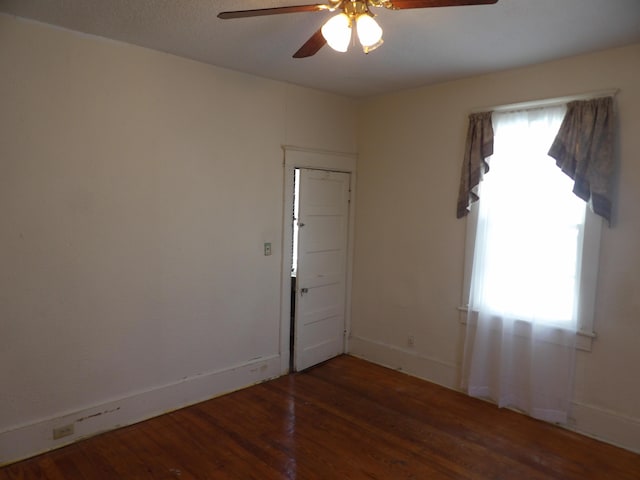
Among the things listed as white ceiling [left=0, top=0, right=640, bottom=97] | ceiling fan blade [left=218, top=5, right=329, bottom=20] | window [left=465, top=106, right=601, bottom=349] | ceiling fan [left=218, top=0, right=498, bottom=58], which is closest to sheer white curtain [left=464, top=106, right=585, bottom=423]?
window [left=465, top=106, right=601, bottom=349]

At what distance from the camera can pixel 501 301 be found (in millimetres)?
3484

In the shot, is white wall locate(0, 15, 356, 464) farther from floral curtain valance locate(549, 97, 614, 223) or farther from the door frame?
floral curtain valance locate(549, 97, 614, 223)

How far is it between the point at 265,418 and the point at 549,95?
3.23 m

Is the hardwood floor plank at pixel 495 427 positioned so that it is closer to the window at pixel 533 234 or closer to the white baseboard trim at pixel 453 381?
the white baseboard trim at pixel 453 381

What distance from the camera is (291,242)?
4059 millimetres

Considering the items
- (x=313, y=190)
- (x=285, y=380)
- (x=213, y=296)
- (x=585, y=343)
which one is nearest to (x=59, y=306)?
(x=213, y=296)

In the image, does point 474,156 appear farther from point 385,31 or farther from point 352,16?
point 352,16

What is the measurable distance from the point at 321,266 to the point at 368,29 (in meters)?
2.78

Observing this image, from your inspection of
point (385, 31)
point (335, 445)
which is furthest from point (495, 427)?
point (385, 31)

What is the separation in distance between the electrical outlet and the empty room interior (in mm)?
12

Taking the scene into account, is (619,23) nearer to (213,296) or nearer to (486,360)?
(486,360)

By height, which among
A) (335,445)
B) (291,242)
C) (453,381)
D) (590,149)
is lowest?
(335,445)

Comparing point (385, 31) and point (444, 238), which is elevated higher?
point (385, 31)

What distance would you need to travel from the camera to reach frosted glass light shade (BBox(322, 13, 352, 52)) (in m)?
1.83
